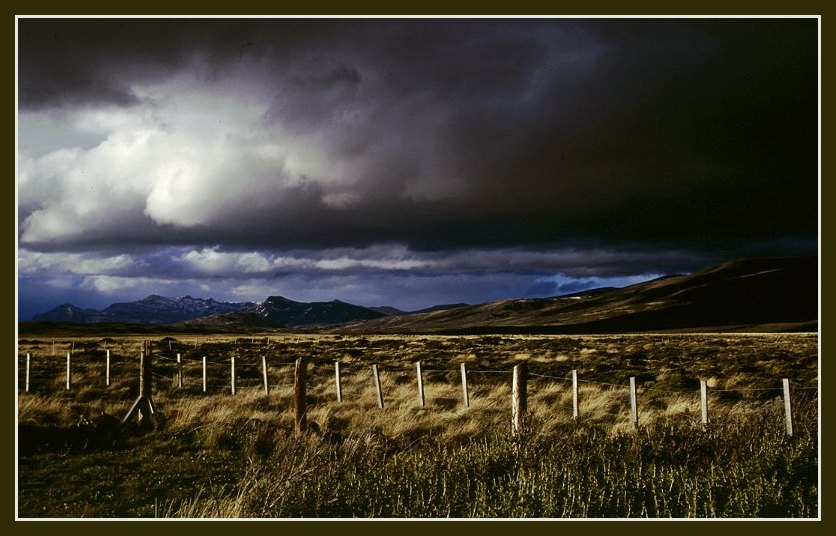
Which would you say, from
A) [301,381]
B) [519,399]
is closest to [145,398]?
[301,381]

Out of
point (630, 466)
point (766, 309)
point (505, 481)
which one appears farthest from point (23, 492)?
point (766, 309)

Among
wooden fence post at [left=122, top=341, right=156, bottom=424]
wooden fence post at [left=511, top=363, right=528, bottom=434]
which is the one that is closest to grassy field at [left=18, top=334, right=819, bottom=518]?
wooden fence post at [left=511, top=363, right=528, bottom=434]

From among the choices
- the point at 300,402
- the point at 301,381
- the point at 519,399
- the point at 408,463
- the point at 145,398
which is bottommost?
the point at 408,463

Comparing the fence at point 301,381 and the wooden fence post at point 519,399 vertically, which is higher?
the wooden fence post at point 519,399

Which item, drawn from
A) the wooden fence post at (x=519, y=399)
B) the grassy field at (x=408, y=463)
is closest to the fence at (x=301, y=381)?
the wooden fence post at (x=519, y=399)

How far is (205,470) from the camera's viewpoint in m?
8.91

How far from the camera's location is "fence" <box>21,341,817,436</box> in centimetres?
989

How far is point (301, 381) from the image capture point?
33.8 ft

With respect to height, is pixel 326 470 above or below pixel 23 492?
above

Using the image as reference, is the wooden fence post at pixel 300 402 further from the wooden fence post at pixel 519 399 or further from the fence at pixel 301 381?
the wooden fence post at pixel 519 399

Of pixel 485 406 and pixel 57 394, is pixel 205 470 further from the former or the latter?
pixel 57 394

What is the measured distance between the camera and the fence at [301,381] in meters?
9.89

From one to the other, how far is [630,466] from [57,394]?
50.8 ft

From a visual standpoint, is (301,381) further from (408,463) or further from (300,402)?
(408,463)
